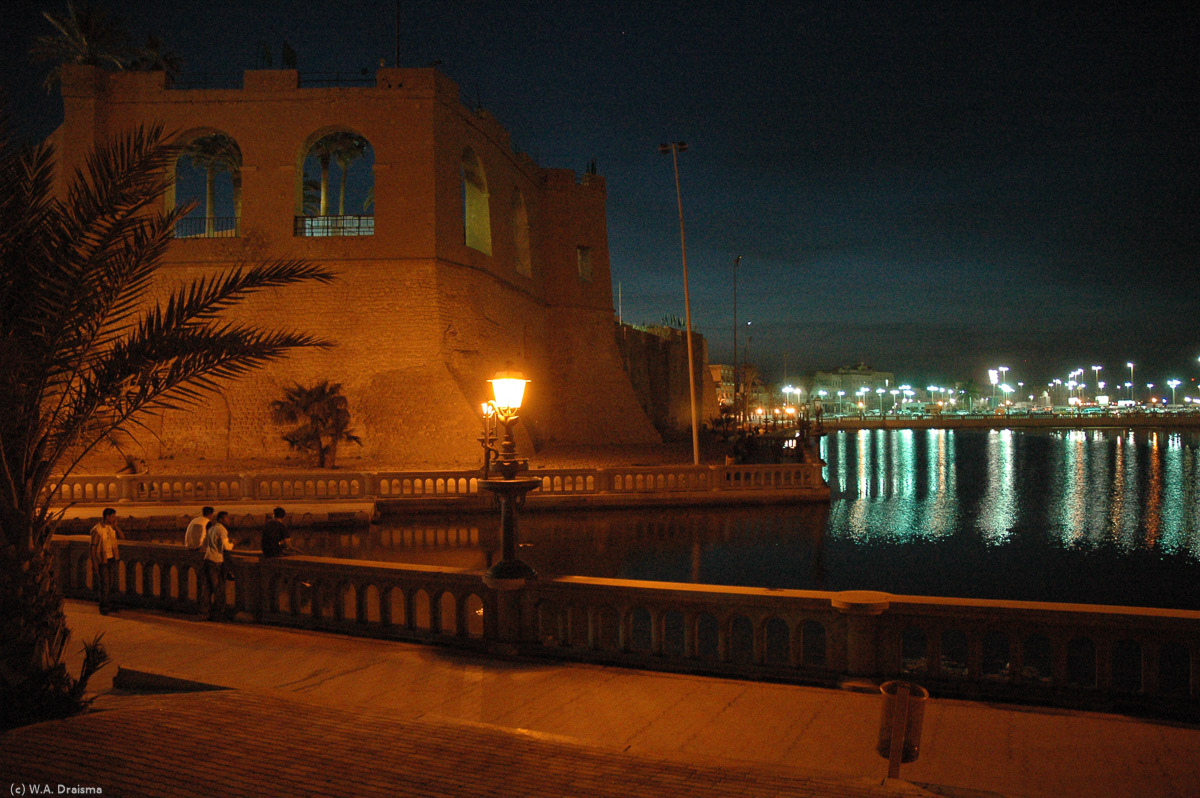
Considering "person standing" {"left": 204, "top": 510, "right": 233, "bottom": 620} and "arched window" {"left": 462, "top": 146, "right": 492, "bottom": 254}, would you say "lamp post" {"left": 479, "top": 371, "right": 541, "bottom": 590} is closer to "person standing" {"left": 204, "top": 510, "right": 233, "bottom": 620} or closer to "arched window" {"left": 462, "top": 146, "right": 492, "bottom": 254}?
"person standing" {"left": 204, "top": 510, "right": 233, "bottom": 620}

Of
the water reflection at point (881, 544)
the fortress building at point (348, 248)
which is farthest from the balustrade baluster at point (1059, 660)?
the fortress building at point (348, 248)

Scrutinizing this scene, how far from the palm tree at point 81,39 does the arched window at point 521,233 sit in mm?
16036

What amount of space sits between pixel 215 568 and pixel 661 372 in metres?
44.6

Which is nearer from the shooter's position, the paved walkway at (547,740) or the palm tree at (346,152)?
the paved walkway at (547,740)

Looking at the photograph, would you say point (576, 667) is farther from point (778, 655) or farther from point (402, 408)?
point (402, 408)

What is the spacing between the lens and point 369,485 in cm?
2084

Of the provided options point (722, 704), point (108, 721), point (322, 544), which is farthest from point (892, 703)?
point (322, 544)

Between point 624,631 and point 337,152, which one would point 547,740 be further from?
point 337,152

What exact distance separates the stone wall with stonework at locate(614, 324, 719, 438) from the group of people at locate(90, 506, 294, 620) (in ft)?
115

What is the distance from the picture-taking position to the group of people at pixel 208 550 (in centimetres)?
863

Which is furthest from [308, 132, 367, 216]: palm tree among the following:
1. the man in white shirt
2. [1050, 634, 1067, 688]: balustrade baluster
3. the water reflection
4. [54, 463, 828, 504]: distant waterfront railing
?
[1050, 634, 1067, 688]: balustrade baluster

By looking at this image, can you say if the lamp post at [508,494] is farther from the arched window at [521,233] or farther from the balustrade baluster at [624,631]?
the arched window at [521,233]

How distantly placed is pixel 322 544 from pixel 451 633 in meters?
10.6

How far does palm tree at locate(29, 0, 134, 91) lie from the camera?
2723cm
